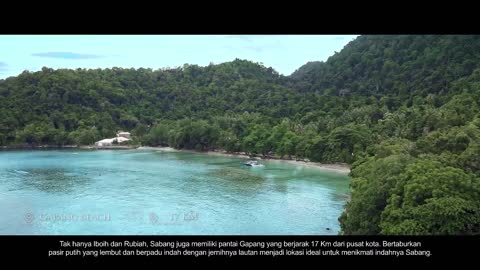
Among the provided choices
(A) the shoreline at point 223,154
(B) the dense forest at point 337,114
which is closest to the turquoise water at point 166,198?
(A) the shoreline at point 223,154

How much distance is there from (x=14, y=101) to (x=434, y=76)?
25144 mm

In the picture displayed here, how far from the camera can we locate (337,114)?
26047mm

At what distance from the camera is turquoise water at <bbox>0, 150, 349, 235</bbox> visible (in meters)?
10.1

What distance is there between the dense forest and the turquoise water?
167 cm

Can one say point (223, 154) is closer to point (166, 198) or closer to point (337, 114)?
point (337, 114)

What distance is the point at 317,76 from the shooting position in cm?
3866

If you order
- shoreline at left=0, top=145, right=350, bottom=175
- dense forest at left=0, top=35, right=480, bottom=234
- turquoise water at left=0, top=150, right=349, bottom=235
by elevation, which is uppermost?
dense forest at left=0, top=35, right=480, bottom=234

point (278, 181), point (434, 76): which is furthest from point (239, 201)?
point (434, 76)

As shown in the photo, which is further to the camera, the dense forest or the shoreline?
the shoreline

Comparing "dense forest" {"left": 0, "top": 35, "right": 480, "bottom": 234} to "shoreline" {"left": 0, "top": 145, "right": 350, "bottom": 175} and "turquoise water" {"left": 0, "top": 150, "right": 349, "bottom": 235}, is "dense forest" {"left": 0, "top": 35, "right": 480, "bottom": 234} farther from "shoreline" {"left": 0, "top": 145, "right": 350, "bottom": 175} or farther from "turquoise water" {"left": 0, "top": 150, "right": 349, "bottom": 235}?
"turquoise water" {"left": 0, "top": 150, "right": 349, "bottom": 235}

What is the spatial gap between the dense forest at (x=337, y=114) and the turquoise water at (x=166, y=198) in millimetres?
1672

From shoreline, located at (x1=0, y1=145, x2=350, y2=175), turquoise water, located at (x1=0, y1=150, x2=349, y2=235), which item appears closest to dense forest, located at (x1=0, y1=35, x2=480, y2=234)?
shoreline, located at (x1=0, y1=145, x2=350, y2=175)

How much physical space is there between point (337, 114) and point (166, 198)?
50.0ft

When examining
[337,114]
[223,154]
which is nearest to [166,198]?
[223,154]
